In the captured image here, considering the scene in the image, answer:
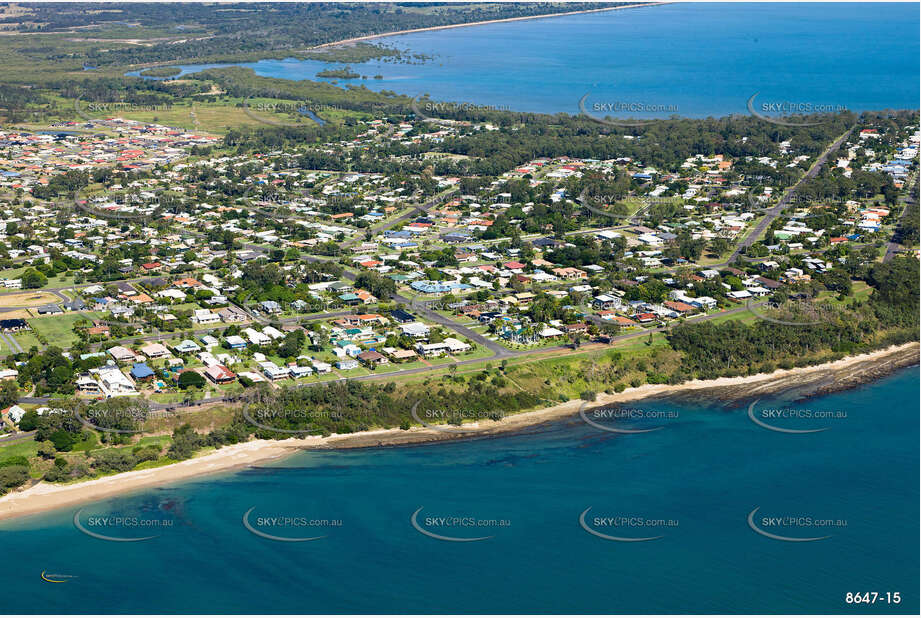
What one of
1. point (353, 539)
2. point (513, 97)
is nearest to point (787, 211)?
point (353, 539)

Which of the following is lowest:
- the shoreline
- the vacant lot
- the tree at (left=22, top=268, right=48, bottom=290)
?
the shoreline

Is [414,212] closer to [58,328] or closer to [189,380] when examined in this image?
[58,328]

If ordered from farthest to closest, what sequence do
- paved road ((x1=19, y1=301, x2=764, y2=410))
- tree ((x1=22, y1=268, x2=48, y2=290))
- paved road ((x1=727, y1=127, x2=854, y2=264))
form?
paved road ((x1=727, y1=127, x2=854, y2=264)) → tree ((x1=22, y1=268, x2=48, y2=290)) → paved road ((x1=19, y1=301, x2=764, y2=410))

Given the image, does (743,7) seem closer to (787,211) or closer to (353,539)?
(787,211)

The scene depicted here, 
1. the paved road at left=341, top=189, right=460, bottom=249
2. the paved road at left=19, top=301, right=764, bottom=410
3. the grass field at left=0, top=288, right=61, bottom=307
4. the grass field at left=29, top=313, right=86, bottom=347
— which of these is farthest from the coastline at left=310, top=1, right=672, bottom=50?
the paved road at left=19, top=301, right=764, bottom=410

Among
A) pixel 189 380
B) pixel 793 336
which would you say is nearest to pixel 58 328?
pixel 189 380

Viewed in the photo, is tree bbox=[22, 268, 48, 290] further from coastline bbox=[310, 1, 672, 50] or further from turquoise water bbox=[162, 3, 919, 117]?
coastline bbox=[310, 1, 672, 50]

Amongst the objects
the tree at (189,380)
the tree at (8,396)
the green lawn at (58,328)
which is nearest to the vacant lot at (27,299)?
the green lawn at (58,328)
